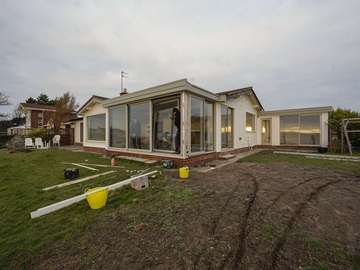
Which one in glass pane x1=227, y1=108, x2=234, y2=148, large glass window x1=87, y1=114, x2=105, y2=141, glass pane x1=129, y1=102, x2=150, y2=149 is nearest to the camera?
glass pane x1=129, y1=102, x2=150, y2=149

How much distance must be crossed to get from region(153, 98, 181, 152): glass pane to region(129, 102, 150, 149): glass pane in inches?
17.0

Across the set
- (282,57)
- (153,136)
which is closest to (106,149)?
(153,136)

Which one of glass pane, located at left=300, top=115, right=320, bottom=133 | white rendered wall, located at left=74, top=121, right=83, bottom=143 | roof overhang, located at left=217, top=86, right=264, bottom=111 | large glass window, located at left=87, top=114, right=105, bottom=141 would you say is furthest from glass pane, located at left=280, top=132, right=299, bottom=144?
white rendered wall, located at left=74, top=121, right=83, bottom=143

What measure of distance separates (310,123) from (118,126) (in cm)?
1153

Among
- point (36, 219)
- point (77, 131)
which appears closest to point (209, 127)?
point (36, 219)

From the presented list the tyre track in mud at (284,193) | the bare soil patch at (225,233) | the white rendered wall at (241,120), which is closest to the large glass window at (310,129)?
the white rendered wall at (241,120)

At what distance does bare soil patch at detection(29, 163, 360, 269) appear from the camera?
5.16ft

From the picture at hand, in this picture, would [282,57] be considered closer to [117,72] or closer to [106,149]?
[106,149]

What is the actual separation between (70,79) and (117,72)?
5.42 meters

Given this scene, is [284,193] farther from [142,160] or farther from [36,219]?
[142,160]

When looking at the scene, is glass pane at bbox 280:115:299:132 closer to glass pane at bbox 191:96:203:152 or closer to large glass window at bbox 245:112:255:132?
large glass window at bbox 245:112:255:132

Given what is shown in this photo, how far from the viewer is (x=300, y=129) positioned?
10562 mm

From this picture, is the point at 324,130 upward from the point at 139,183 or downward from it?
upward

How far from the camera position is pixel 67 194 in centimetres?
355
